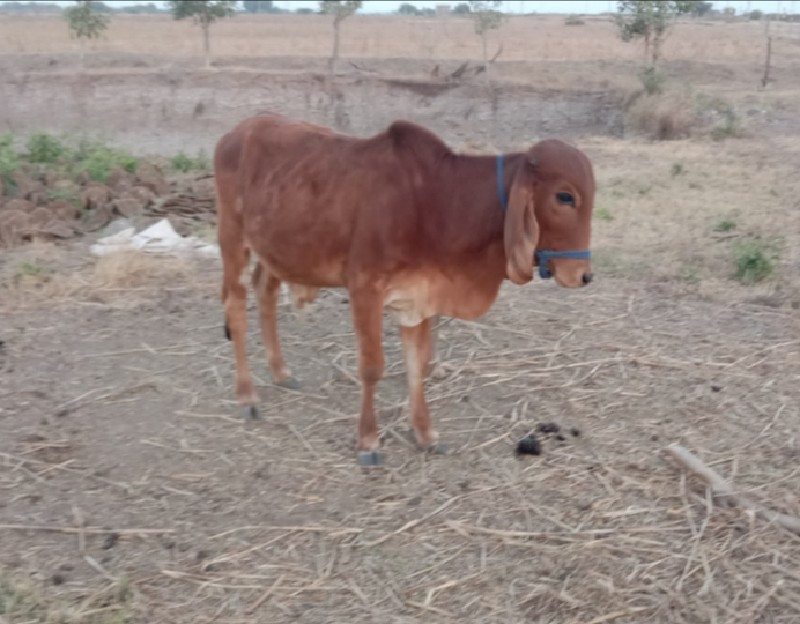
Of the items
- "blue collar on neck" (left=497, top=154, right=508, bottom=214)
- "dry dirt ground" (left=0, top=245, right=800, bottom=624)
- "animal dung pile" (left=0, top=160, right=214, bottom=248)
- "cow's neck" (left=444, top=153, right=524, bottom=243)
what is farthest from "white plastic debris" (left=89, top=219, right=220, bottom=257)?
"blue collar on neck" (left=497, top=154, right=508, bottom=214)

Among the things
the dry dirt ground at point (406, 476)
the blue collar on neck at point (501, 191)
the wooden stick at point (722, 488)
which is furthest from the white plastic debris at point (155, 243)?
the wooden stick at point (722, 488)

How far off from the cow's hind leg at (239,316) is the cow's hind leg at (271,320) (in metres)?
0.22

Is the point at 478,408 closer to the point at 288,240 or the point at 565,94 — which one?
the point at 288,240

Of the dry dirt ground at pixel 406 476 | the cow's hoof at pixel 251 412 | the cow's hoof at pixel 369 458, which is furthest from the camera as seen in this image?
the cow's hoof at pixel 251 412

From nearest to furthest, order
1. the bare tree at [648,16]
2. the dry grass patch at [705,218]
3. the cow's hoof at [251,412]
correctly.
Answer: the cow's hoof at [251,412]
the dry grass patch at [705,218]
the bare tree at [648,16]

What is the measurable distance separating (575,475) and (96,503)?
2289 mm

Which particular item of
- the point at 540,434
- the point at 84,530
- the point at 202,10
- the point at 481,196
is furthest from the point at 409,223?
the point at 202,10

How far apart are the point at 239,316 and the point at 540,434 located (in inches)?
72.4

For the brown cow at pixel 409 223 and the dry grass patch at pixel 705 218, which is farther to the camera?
the dry grass patch at pixel 705 218

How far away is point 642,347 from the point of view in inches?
230

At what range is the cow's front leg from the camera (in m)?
4.27

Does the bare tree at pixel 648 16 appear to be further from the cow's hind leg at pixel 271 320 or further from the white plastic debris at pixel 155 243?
the cow's hind leg at pixel 271 320

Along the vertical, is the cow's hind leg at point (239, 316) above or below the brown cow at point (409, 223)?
below

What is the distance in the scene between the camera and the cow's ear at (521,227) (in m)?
3.89
